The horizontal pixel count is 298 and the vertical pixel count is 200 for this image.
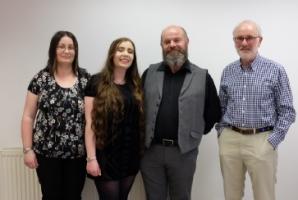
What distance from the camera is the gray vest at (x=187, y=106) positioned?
2221mm

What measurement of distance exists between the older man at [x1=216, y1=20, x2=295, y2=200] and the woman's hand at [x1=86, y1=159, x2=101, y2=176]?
891mm

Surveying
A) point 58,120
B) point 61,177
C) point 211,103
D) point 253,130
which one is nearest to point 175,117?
point 211,103

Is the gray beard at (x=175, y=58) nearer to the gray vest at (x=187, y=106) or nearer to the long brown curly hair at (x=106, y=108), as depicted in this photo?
the gray vest at (x=187, y=106)

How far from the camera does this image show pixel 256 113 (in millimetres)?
2205

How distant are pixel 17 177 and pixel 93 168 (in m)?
0.95

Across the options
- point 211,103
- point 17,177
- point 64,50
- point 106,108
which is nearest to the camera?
point 106,108

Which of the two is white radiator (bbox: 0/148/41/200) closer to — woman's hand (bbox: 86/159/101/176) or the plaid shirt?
woman's hand (bbox: 86/159/101/176)

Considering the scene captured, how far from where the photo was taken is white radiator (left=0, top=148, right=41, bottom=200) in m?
2.71

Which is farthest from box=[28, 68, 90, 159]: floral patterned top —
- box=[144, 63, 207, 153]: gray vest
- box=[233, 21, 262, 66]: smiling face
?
box=[233, 21, 262, 66]: smiling face

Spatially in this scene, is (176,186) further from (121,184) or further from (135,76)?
(135,76)

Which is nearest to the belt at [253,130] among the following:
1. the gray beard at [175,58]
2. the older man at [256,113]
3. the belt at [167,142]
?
the older man at [256,113]

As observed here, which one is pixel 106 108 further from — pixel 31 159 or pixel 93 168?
pixel 31 159

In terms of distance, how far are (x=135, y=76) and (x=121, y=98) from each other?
0.23 m

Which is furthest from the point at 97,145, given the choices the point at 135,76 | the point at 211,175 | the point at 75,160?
the point at 211,175
